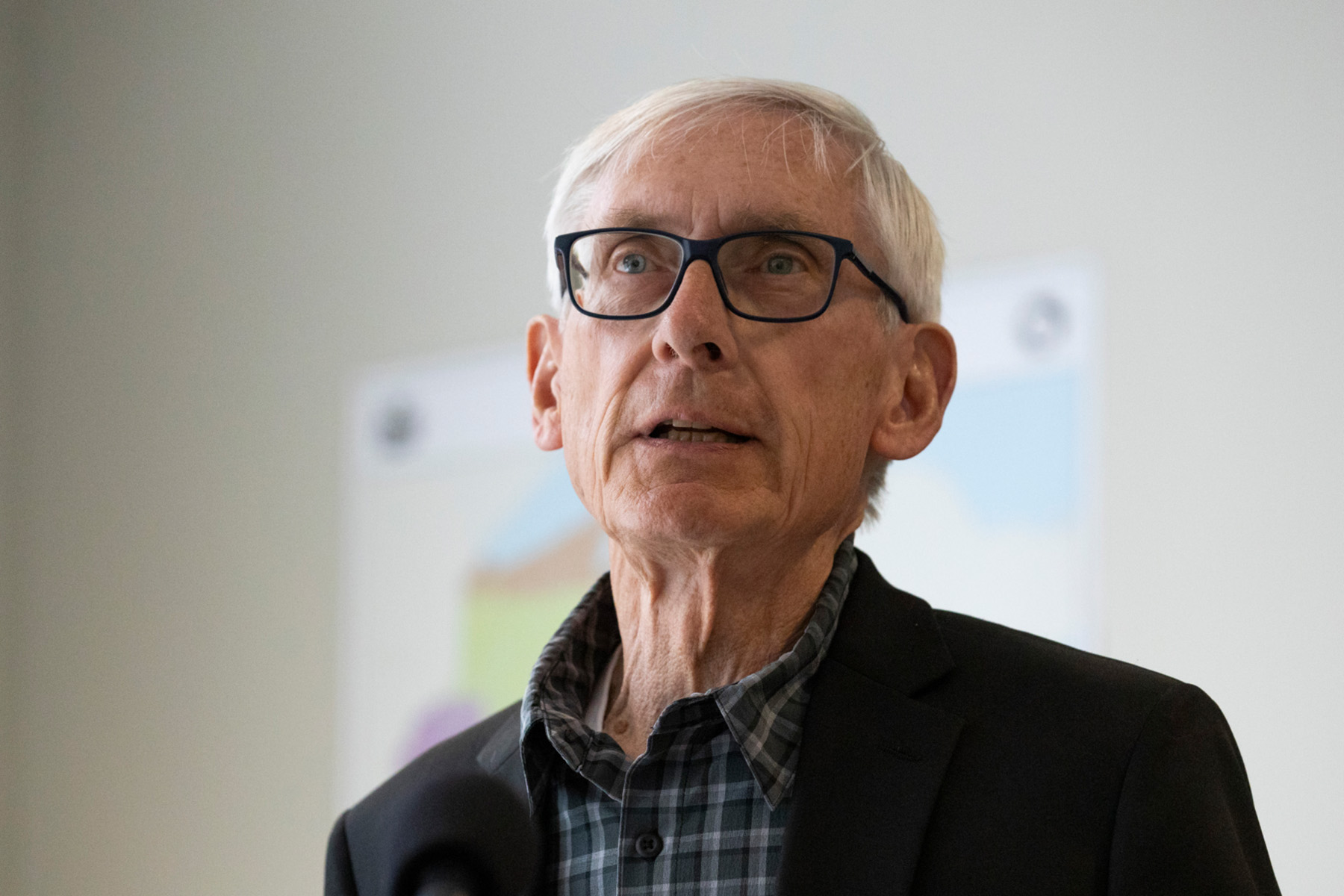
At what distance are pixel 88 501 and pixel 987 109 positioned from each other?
11.1 feet

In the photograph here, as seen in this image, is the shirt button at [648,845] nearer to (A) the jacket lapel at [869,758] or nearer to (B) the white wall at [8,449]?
(A) the jacket lapel at [869,758]

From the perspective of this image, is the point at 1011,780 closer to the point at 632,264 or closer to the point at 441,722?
the point at 632,264

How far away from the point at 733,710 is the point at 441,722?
227cm

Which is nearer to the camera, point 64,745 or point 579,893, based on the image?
point 579,893

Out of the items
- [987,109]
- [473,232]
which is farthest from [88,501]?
[987,109]

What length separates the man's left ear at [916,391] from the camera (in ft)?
5.41

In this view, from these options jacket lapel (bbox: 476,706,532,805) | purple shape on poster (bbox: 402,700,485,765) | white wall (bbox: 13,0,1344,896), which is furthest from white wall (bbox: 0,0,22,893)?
jacket lapel (bbox: 476,706,532,805)

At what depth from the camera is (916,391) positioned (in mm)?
1695

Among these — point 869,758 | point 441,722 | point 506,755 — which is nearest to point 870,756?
point 869,758

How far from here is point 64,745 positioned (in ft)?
15.1

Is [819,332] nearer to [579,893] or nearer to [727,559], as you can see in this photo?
[727,559]

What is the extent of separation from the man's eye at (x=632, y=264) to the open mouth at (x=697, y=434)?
204mm

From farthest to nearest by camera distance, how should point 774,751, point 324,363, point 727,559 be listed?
point 324,363, point 727,559, point 774,751

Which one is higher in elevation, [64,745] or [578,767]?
[578,767]
